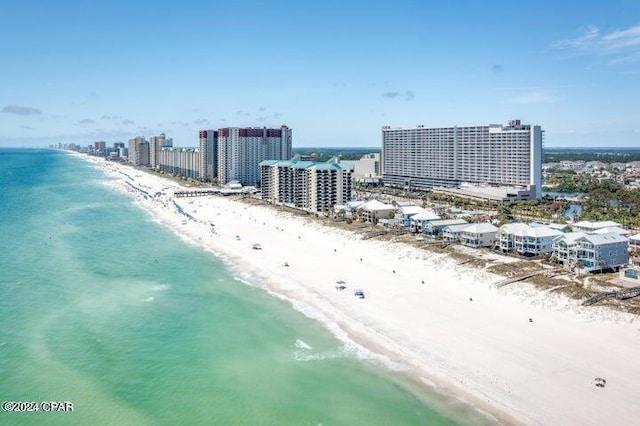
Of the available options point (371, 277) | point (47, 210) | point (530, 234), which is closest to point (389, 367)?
point (371, 277)

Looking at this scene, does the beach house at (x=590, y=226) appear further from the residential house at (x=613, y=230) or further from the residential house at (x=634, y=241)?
the residential house at (x=634, y=241)

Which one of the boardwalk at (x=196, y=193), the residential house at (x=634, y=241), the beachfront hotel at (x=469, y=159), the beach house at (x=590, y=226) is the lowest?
the residential house at (x=634, y=241)

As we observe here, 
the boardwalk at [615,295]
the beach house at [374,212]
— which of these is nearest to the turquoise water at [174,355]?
the boardwalk at [615,295]

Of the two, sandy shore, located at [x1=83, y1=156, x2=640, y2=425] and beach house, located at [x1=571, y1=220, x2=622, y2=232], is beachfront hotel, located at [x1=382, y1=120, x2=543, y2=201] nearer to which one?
beach house, located at [x1=571, y1=220, x2=622, y2=232]

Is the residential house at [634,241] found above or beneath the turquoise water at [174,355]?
above

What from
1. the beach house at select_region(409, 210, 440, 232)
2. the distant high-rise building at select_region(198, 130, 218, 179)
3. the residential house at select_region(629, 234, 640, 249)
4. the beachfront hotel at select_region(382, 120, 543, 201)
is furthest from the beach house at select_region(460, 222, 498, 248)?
the distant high-rise building at select_region(198, 130, 218, 179)

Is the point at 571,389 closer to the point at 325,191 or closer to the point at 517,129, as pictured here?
the point at 325,191
